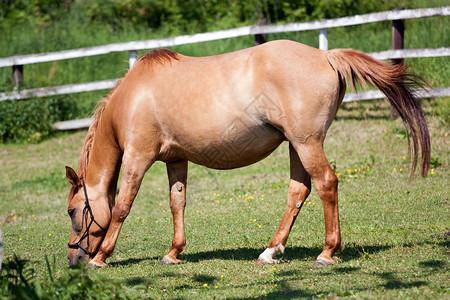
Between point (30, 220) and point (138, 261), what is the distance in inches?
136

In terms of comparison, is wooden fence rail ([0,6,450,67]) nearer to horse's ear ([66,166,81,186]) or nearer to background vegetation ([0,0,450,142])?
background vegetation ([0,0,450,142])

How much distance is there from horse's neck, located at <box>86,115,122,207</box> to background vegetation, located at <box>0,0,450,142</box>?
214 inches

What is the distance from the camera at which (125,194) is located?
5.54 m

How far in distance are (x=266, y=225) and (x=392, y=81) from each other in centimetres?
261

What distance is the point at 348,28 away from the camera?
14445mm

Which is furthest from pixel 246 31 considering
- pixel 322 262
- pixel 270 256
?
pixel 322 262

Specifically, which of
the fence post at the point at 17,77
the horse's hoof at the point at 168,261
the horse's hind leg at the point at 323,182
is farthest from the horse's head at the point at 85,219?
the fence post at the point at 17,77

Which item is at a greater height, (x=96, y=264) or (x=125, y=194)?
(x=125, y=194)

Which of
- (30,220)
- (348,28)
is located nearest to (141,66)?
(30,220)

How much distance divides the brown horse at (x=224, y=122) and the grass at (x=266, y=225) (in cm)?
43

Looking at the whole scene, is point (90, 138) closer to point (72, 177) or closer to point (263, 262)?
point (72, 177)

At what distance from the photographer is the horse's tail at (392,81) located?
5.20 metres

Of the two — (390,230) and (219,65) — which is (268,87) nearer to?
(219,65)

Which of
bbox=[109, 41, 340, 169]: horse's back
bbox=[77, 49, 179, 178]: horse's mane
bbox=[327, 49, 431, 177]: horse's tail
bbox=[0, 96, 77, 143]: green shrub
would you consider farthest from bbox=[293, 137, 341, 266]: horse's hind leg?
bbox=[0, 96, 77, 143]: green shrub
